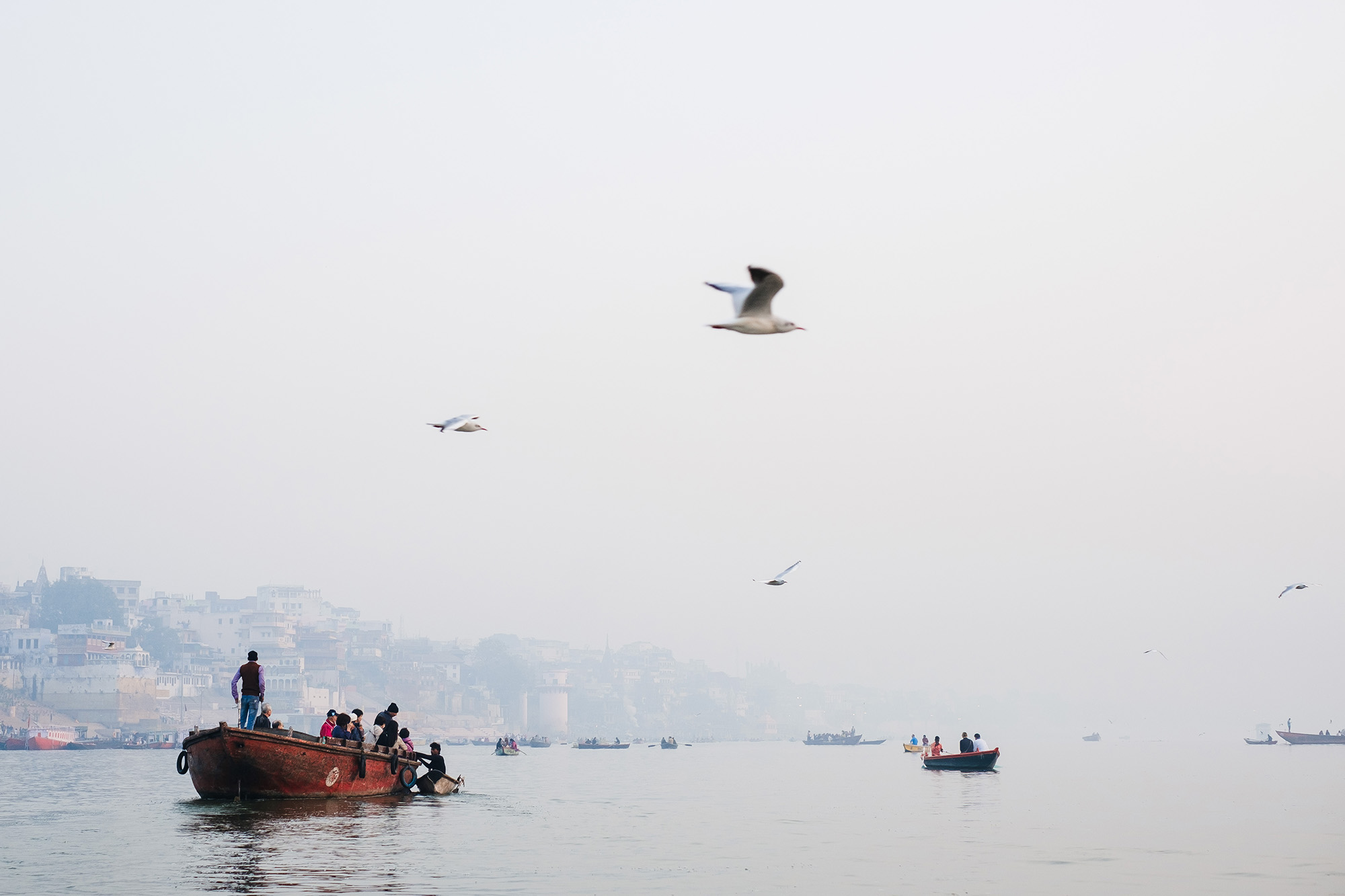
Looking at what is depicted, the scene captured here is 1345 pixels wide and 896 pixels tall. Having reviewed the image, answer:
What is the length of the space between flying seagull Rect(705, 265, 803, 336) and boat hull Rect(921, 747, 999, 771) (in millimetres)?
44075

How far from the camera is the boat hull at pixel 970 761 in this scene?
56.4 meters

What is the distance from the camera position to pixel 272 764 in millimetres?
25797

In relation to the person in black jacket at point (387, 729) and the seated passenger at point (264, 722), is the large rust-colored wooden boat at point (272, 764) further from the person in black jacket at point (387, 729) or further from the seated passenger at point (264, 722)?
the person in black jacket at point (387, 729)

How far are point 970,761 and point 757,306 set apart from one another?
47.6 m

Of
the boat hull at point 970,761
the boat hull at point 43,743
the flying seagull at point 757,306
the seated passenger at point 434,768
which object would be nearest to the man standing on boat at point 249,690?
the seated passenger at point 434,768

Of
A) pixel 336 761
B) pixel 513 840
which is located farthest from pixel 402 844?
pixel 336 761

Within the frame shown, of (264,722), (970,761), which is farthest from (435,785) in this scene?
(970,761)

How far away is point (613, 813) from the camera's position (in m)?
36.5

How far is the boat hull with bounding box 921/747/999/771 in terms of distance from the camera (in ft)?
185

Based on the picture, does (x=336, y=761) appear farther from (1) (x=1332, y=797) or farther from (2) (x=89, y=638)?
(2) (x=89, y=638)

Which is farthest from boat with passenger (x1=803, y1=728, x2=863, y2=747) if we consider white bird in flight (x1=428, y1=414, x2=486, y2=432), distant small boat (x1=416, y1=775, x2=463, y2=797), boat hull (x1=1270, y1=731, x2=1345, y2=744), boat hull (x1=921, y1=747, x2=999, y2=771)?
white bird in flight (x1=428, y1=414, x2=486, y2=432)

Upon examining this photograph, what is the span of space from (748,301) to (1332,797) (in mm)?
43275

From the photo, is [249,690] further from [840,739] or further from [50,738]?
[840,739]

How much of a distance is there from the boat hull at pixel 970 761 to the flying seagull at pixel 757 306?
44.1 meters
